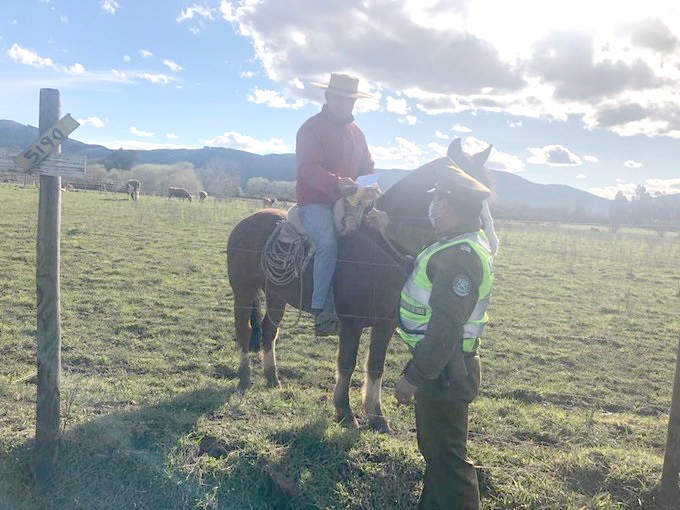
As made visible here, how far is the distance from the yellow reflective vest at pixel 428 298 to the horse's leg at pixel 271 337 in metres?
3.03

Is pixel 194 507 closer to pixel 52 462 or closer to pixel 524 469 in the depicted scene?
pixel 52 462

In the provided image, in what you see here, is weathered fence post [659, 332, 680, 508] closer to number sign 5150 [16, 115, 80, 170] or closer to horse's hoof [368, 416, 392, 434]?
horse's hoof [368, 416, 392, 434]

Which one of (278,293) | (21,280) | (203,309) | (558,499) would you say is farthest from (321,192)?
(21,280)

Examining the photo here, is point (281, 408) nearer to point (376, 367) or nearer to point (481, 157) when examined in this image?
point (376, 367)

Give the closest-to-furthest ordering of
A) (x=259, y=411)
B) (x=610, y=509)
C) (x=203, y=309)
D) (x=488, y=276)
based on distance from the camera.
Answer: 1. (x=488, y=276)
2. (x=610, y=509)
3. (x=259, y=411)
4. (x=203, y=309)

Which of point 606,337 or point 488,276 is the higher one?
point 488,276

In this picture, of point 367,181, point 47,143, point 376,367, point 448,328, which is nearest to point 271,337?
point 376,367

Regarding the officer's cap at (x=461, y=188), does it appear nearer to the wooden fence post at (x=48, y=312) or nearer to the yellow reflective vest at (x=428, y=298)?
the yellow reflective vest at (x=428, y=298)

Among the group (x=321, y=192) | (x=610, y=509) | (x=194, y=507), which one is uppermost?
(x=321, y=192)

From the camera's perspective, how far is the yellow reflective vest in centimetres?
273

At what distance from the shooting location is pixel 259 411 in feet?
15.1

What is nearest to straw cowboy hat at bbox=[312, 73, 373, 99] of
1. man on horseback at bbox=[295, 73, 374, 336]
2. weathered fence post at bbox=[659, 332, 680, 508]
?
man on horseback at bbox=[295, 73, 374, 336]

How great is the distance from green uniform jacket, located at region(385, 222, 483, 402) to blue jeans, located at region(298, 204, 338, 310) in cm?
204

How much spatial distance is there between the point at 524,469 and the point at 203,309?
248 inches
